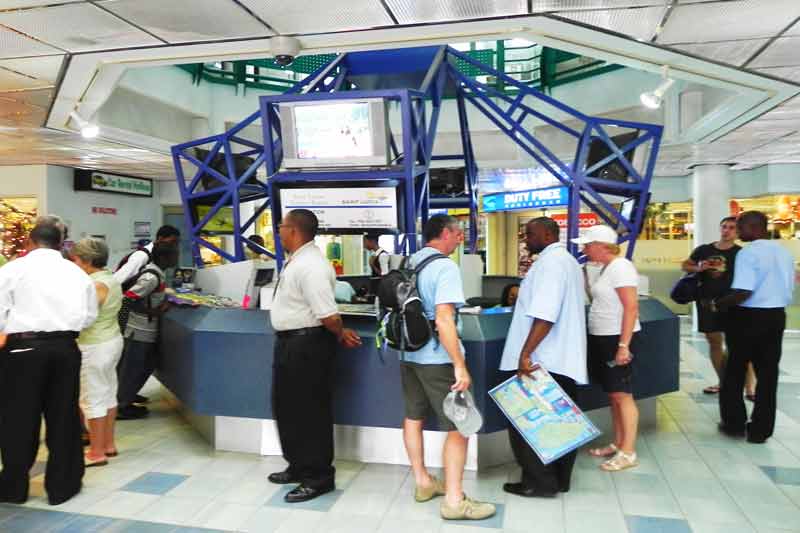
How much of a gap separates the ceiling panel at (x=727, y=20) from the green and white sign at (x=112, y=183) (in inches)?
460

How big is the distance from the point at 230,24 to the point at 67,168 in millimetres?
9789

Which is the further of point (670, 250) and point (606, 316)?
point (670, 250)

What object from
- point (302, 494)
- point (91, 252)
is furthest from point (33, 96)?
point (302, 494)

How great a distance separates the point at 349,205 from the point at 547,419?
2.73 meters

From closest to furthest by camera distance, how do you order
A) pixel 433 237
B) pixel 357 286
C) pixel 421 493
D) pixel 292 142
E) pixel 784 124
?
pixel 433 237, pixel 421 493, pixel 292 142, pixel 784 124, pixel 357 286

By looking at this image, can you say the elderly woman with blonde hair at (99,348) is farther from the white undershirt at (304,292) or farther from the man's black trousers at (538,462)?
the man's black trousers at (538,462)

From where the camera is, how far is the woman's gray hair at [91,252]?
158 inches

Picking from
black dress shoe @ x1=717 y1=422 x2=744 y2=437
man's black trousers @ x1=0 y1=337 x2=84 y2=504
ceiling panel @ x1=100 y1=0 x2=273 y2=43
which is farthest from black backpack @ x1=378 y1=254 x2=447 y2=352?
black dress shoe @ x1=717 y1=422 x2=744 y2=437

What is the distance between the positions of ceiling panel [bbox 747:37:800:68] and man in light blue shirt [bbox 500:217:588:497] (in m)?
2.75

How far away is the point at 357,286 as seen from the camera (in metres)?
8.23

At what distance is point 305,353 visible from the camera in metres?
3.51

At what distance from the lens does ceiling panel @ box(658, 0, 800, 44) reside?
158 inches

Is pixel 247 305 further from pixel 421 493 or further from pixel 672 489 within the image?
pixel 672 489

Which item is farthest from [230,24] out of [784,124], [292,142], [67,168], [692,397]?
[67,168]
